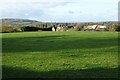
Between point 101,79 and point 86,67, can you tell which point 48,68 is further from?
point 101,79

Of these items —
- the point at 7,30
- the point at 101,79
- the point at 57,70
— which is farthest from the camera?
the point at 7,30

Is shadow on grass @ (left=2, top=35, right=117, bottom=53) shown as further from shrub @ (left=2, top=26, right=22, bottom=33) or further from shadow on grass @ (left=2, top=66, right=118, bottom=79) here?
shrub @ (left=2, top=26, right=22, bottom=33)

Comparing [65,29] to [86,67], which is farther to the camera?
[65,29]

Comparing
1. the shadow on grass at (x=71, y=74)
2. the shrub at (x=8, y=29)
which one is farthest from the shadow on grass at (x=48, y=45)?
the shrub at (x=8, y=29)

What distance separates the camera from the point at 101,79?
12.9 meters

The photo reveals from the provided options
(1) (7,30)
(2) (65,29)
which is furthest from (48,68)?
(2) (65,29)

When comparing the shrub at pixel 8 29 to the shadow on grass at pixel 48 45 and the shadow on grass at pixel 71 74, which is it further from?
the shadow on grass at pixel 71 74

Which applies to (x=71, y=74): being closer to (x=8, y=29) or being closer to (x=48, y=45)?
(x=48, y=45)

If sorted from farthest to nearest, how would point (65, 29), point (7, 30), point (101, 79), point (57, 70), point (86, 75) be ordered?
1. point (65, 29)
2. point (7, 30)
3. point (57, 70)
4. point (86, 75)
5. point (101, 79)

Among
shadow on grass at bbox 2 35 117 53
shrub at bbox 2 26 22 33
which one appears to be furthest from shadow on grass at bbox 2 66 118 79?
shrub at bbox 2 26 22 33

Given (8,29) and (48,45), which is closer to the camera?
(48,45)

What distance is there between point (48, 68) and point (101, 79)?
165 inches

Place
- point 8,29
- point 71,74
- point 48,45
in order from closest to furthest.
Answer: point 71,74, point 48,45, point 8,29

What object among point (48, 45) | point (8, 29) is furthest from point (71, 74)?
point (8, 29)
